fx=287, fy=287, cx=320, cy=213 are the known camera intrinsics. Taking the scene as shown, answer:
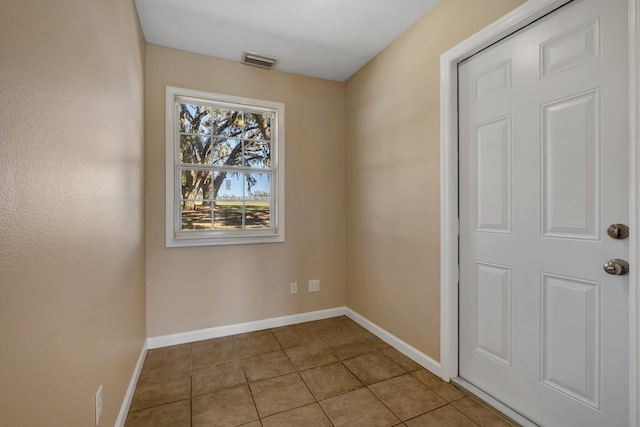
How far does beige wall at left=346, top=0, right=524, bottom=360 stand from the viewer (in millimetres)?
2043

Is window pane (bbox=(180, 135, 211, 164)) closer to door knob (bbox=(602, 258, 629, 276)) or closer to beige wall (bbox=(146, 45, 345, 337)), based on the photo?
beige wall (bbox=(146, 45, 345, 337))

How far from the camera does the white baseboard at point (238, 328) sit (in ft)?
8.20

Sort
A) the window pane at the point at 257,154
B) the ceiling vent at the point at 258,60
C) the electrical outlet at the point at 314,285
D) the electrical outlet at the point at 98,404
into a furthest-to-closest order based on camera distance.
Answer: the electrical outlet at the point at 314,285 < the window pane at the point at 257,154 < the ceiling vent at the point at 258,60 < the electrical outlet at the point at 98,404

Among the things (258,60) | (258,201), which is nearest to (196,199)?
(258,201)

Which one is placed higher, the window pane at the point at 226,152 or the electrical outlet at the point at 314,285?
the window pane at the point at 226,152

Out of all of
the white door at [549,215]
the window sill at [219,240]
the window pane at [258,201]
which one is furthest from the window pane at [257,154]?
the white door at [549,215]

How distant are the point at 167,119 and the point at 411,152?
2099 millimetres

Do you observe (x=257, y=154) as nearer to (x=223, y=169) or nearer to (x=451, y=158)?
(x=223, y=169)

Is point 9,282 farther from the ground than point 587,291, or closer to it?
farther from the ground

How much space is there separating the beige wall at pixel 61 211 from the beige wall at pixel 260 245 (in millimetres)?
849

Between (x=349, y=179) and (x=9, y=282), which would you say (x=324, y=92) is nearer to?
(x=349, y=179)

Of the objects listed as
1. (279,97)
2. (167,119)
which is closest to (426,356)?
(279,97)

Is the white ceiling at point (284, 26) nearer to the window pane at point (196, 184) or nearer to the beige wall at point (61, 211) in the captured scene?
the beige wall at point (61, 211)

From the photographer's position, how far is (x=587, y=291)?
52.6 inches
